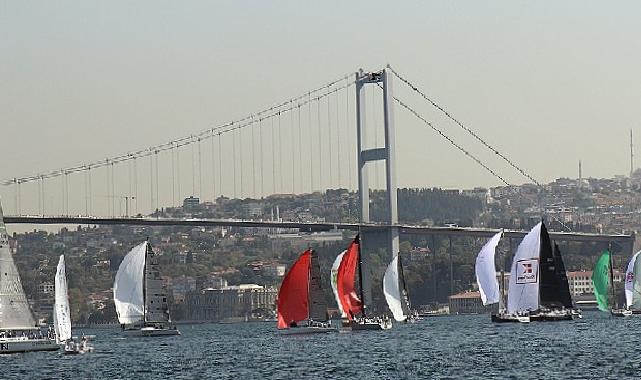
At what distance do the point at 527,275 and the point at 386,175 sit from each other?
25507 mm

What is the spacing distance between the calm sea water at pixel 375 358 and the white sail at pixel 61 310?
590 mm

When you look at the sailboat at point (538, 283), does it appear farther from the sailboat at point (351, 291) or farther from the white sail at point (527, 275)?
the sailboat at point (351, 291)

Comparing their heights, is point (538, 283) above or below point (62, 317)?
above

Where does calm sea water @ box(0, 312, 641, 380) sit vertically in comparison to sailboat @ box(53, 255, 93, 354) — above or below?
below

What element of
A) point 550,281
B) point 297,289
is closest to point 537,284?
point 550,281

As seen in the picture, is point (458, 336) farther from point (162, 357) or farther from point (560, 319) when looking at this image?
point (162, 357)

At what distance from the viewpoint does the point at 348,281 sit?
5919 cm

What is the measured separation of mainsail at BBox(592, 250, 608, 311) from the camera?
75.2m

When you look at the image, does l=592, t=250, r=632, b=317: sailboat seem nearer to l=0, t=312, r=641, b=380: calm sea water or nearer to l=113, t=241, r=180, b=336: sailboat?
l=0, t=312, r=641, b=380: calm sea water

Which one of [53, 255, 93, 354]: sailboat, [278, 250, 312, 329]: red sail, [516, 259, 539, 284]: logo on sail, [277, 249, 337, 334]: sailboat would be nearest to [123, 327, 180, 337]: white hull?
[277, 249, 337, 334]: sailboat

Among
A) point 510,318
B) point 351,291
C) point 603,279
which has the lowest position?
point 510,318

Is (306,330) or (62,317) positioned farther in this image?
(306,330)

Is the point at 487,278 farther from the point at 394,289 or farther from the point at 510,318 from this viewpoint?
the point at 510,318

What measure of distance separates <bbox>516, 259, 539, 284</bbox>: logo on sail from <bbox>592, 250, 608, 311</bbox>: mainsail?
664 inches
